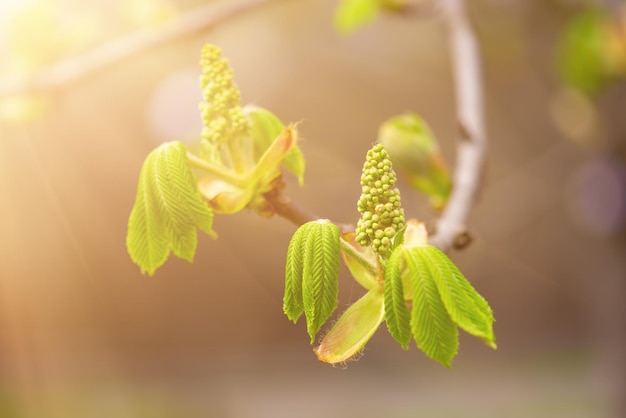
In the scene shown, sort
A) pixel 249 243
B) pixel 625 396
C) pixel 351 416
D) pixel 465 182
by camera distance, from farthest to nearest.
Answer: pixel 351 416 < pixel 249 243 < pixel 625 396 < pixel 465 182

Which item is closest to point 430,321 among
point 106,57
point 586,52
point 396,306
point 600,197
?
point 396,306

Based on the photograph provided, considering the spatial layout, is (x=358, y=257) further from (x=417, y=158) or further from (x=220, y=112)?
(x=417, y=158)

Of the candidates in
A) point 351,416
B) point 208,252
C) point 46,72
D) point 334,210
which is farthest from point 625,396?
point 46,72

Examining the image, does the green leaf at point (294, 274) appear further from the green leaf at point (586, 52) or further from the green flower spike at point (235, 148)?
the green leaf at point (586, 52)

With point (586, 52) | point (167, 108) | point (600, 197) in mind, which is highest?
point (167, 108)

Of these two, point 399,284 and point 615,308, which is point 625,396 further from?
point 399,284

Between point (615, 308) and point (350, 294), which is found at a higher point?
point (350, 294)

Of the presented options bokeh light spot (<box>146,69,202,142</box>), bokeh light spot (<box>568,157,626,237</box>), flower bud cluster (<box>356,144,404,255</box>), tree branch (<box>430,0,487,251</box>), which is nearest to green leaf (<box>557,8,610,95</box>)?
bokeh light spot (<box>568,157,626,237</box>)
